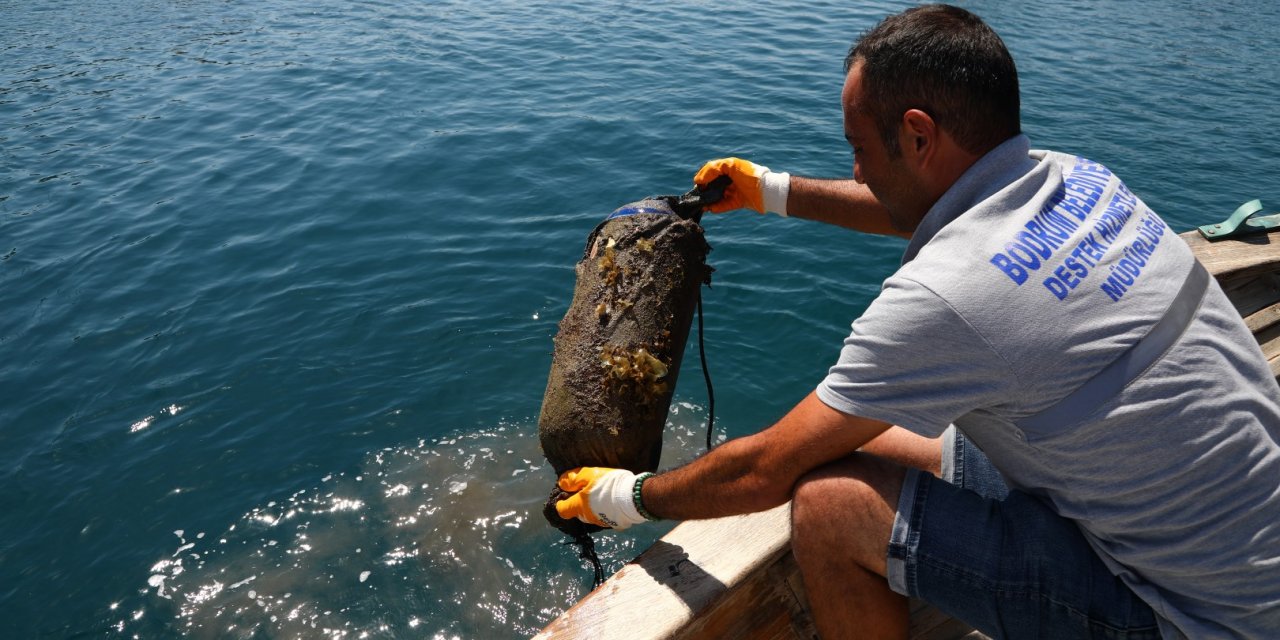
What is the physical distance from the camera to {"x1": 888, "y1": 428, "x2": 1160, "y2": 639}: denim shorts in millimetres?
2025

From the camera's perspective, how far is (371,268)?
732 cm

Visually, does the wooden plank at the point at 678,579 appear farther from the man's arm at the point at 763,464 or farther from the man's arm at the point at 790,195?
the man's arm at the point at 790,195

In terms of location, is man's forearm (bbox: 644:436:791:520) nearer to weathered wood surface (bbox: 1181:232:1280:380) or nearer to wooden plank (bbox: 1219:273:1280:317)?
weathered wood surface (bbox: 1181:232:1280:380)

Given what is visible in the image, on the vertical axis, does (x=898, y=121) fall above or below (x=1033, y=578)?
above

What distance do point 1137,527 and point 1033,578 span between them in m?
0.28

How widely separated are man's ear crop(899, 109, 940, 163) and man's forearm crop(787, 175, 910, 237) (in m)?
1.30

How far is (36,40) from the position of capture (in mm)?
14312

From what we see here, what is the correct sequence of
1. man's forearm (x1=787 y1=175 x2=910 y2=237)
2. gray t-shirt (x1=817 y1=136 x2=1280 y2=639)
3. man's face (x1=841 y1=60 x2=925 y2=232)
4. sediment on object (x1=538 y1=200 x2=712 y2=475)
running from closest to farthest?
gray t-shirt (x1=817 y1=136 x2=1280 y2=639)
man's face (x1=841 y1=60 x2=925 y2=232)
sediment on object (x1=538 y1=200 x2=712 y2=475)
man's forearm (x1=787 y1=175 x2=910 y2=237)

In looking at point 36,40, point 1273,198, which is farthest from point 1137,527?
point 36,40

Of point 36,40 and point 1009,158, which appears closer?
point 1009,158

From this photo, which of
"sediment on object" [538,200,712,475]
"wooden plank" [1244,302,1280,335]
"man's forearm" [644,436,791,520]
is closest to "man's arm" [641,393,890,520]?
"man's forearm" [644,436,791,520]

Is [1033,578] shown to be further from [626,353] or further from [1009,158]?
[626,353]

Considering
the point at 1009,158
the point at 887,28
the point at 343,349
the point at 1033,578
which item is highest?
the point at 887,28

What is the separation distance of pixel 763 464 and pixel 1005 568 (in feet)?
2.18
